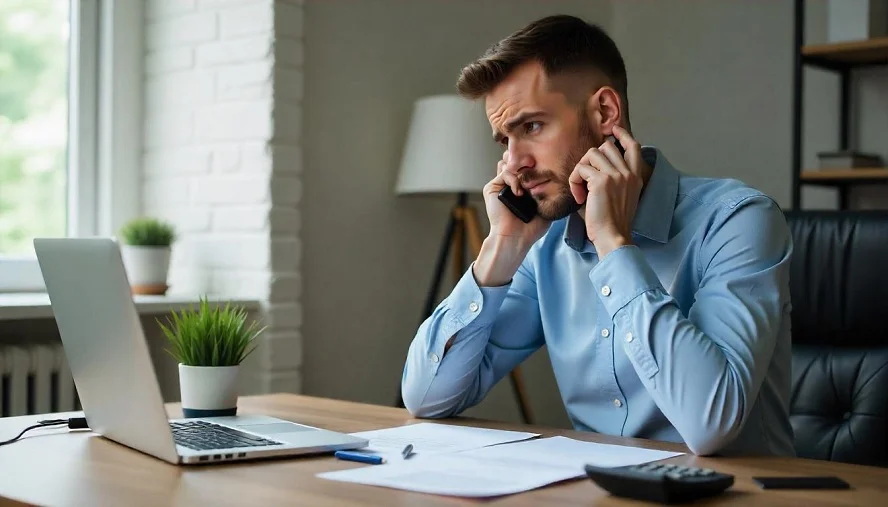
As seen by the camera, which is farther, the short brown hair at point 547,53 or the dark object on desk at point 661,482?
the short brown hair at point 547,53

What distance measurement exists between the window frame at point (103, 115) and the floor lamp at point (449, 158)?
2.53 feet

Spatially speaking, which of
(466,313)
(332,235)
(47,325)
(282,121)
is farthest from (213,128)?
(466,313)

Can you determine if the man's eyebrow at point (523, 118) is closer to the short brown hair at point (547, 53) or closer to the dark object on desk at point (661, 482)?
the short brown hair at point (547, 53)

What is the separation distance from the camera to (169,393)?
8.96 ft

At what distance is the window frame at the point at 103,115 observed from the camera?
2.89 m

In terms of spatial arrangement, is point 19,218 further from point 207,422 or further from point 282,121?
point 207,422

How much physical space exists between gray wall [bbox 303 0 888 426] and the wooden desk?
162 centimetres

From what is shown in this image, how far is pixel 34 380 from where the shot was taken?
2484 mm

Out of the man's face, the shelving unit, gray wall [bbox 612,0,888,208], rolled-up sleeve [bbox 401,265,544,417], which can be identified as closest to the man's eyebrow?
the man's face

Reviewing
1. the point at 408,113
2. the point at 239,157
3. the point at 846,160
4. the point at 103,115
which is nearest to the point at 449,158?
the point at 408,113

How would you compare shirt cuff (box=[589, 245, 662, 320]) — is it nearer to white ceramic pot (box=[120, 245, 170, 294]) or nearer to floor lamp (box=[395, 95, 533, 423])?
floor lamp (box=[395, 95, 533, 423])

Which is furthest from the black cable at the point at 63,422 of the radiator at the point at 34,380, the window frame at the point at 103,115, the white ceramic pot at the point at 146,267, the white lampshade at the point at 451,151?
the white lampshade at the point at 451,151

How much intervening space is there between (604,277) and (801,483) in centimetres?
42

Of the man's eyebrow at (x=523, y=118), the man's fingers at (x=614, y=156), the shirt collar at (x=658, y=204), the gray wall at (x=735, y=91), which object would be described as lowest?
the shirt collar at (x=658, y=204)
